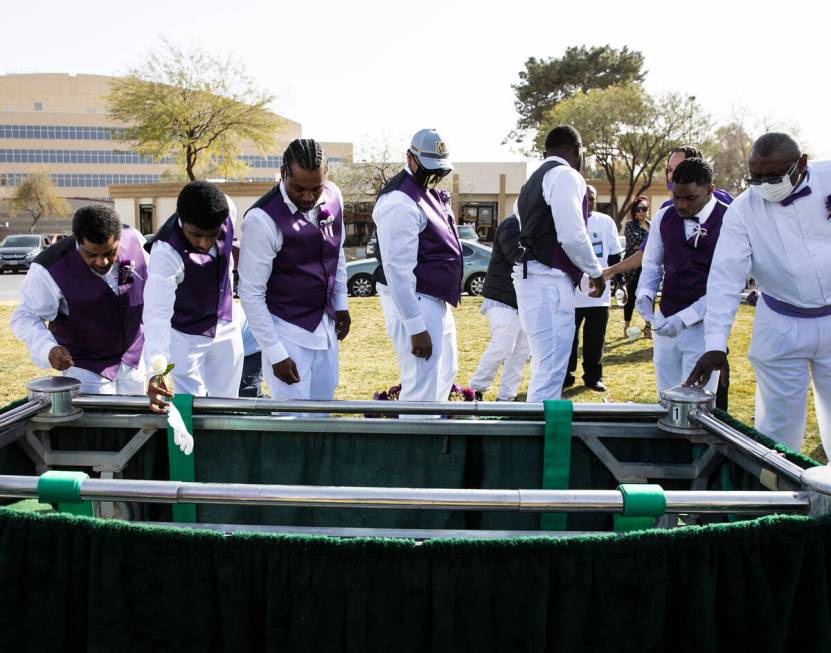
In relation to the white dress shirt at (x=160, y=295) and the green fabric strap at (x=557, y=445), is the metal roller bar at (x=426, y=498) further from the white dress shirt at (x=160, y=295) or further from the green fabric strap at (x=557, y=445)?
the white dress shirt at (x=160, y=295)

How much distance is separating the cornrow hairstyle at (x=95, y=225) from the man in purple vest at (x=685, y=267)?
116 inches

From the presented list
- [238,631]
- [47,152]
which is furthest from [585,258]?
[47,152]

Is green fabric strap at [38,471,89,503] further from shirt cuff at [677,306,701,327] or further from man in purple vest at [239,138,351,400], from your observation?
shirt cuff at [677,306,701,327]

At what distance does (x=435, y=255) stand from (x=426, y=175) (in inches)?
17.6

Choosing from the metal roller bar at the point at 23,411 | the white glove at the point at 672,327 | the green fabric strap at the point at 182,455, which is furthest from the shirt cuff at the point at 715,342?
the metal roller bar at the point at 23,411

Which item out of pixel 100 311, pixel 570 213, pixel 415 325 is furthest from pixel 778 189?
pixel 100 311

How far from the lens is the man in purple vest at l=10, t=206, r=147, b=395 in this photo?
11.2ft

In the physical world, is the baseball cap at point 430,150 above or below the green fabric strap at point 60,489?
above

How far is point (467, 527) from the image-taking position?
2.53m

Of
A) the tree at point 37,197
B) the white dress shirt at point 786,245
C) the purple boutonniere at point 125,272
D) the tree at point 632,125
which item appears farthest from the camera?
the tree at point 37,197

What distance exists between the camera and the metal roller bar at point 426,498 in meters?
1.53

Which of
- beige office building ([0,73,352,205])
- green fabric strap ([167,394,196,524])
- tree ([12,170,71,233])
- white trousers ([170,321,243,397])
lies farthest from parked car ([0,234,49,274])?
beige office building ([0,73,352,205])

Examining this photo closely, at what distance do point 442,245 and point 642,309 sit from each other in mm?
1315

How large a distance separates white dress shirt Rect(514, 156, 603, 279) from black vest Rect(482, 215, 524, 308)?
139 centimetres
